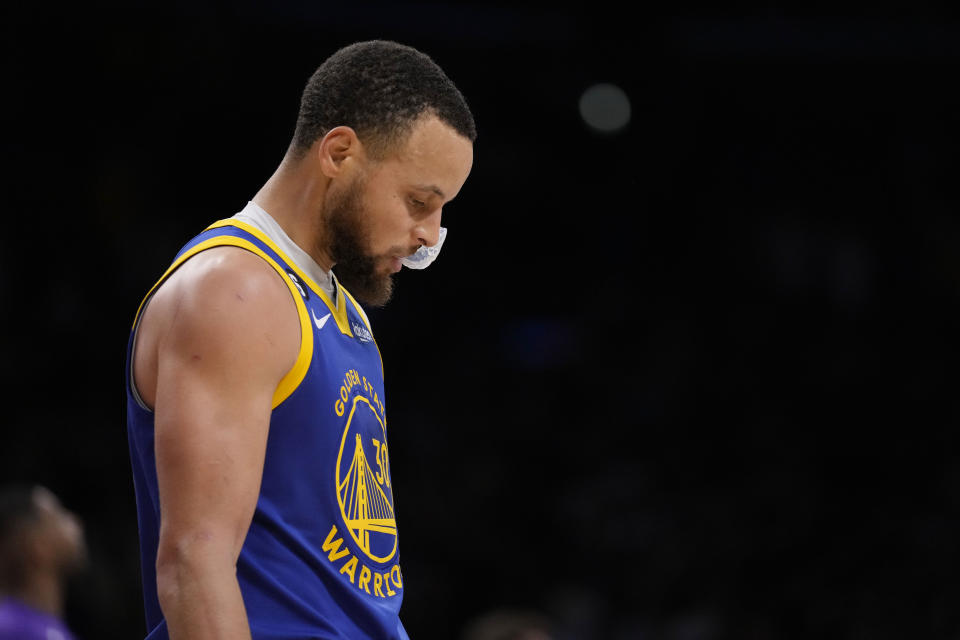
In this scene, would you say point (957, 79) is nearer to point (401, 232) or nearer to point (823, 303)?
point (823, 303)

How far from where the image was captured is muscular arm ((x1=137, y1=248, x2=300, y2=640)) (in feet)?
4.93

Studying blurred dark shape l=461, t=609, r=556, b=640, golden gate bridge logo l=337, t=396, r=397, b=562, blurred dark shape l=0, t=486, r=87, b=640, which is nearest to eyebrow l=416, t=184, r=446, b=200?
golden gate bridge logo l=337, t=396, r=397, b=562

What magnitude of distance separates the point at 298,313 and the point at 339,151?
29 cm

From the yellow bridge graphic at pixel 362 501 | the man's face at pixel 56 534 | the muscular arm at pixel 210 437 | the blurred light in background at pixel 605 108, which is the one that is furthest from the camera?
the blurred light in background at pixel 605 108

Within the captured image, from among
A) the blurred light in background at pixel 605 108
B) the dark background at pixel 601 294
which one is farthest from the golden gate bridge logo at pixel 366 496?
the blurred light in background at pixel 605 108

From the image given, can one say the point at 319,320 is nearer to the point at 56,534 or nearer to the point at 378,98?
the point at 378,98

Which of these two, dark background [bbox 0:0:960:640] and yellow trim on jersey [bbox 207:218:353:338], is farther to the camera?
dark background [bbox 0:0:960:640]

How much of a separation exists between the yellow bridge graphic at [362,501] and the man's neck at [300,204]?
0.32 metres

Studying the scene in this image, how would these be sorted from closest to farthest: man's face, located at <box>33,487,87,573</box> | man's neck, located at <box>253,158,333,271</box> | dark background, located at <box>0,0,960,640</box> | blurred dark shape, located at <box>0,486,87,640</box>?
man's neck, located at <box>253,158,333,271</box> → blurred dark shape, located at <box>0,486,87,640</box> → man's face, located at <box>33,487,87,573</box> → dark background, located at <box>0,0,960,640</box>

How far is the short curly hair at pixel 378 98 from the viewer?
1841 millimetres

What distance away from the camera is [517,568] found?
699 cm

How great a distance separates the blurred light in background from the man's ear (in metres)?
6.52

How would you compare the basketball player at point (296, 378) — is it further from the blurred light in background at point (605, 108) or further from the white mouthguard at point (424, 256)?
the blurred light in background at point (605, 108)

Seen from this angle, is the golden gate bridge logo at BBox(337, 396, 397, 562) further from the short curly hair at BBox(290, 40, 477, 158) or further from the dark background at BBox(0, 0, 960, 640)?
the dark background at BBox(0, 0, 960, 640)
